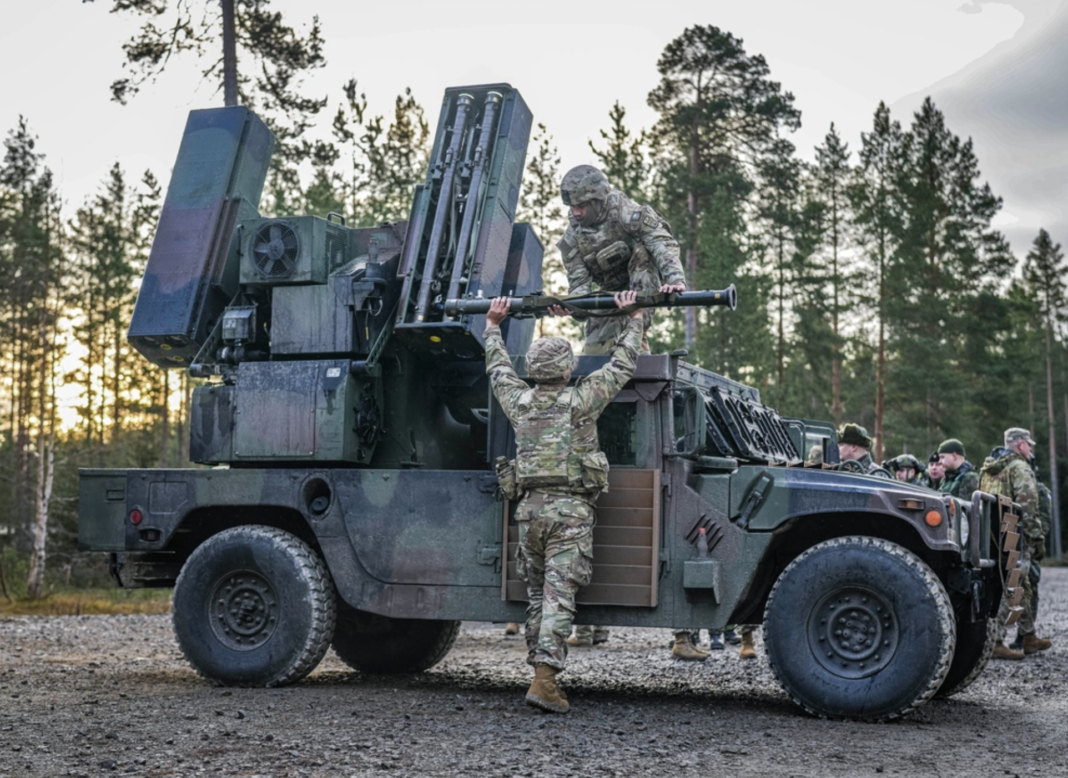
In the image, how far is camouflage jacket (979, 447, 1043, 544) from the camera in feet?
38.8

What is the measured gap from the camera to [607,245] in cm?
841

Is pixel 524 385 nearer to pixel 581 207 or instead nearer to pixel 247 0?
pixel 581 207

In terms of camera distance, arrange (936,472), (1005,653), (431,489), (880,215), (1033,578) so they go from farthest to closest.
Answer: (880,215)
(936,472)
(1033,578)
(1005,653)
(431,489)

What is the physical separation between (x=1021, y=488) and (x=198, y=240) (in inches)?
289

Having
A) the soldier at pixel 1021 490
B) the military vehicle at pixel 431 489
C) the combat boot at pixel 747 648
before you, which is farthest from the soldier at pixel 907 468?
the military vehicle at pixel 431 489

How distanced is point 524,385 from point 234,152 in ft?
10.4

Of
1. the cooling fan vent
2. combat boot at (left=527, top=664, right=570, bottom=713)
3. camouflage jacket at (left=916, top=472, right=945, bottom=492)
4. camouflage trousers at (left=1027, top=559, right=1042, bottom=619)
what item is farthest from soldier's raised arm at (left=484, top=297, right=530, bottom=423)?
Answer: camouflage trousers at (left=1027, top=559, right=1042, bottom=619)

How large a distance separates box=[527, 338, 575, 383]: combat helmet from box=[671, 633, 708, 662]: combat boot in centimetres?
450

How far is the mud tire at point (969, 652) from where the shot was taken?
8188 millimetres

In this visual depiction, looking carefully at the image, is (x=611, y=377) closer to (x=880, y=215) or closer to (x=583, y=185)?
(x=583, y=185)

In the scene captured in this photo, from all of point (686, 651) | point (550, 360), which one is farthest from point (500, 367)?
point (686, 651)

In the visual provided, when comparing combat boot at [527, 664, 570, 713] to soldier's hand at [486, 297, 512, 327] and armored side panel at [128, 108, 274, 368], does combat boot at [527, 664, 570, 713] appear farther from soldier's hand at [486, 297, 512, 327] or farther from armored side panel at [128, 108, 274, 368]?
armored side panel at [128, 108, 274, 368]

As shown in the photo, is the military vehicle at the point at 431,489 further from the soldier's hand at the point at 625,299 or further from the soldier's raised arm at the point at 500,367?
the soldier's hand at the point at 625,299

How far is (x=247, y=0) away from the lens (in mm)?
20281
